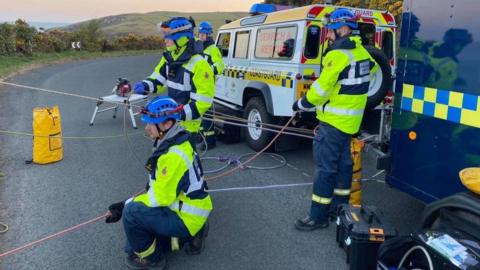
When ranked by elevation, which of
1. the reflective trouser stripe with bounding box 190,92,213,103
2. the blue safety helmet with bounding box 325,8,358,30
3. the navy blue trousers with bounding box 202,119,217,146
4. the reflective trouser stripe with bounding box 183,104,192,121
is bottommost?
the navy blue trousers with bounding box 202,119,217,146

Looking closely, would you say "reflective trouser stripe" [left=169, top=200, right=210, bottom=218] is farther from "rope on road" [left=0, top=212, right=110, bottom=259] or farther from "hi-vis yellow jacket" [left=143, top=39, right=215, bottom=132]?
"hi-vis yellow jacket" [left=143, top=39, right=215, bottom=132]

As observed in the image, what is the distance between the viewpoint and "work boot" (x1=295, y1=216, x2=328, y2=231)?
405 cm

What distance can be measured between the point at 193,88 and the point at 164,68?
74cm

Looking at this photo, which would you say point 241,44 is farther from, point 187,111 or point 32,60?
point 32,60

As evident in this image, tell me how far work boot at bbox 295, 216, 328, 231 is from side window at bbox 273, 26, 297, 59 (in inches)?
104

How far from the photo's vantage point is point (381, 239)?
9.70 feet

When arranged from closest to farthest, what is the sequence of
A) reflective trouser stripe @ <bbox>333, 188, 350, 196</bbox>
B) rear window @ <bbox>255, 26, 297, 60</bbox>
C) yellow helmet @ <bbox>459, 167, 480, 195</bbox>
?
yellow helmet @ <bbox>459, 167, 480, 195</bbox> < reflective trouser stripe @ <bbox>333, 188, 350, 196</bbox> < rear window @ <bbox>255, 26, 297, 60</bbox>

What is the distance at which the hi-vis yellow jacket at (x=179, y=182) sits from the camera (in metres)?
3.00

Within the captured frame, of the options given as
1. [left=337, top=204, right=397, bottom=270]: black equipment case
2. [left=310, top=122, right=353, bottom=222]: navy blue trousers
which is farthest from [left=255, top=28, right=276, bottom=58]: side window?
[left=337, top=204, right=397, bottom=270]: black equipment case

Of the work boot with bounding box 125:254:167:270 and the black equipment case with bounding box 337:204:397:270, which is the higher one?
the black equipment case with bounding box 337:204:397:270

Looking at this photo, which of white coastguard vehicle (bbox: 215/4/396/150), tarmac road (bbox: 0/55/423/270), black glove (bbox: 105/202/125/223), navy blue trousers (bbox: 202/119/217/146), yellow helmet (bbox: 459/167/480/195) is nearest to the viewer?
yellow helmet (bbox: 459/167/480/195)

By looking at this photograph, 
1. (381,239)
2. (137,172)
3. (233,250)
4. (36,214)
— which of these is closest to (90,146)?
(137,172)

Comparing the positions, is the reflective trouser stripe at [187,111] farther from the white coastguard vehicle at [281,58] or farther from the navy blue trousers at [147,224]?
the white coastguard vehicle at [281,58]

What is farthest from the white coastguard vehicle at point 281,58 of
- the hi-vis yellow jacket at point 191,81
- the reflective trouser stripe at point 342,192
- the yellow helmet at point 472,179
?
the yellow helmet at point 472,179
